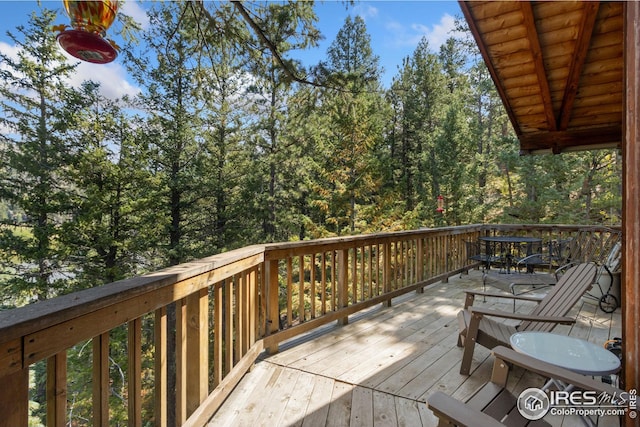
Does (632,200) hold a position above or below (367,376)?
above

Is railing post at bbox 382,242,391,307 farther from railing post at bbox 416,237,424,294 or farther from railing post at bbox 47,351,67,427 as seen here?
railing post at bbox 47,351,67,427

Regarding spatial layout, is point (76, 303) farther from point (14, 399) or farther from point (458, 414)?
point (458, 414)

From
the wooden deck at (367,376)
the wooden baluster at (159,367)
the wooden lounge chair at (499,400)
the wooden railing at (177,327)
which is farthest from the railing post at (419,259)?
the wooden baluster at (159,367)

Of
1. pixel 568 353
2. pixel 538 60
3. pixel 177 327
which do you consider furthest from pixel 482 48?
pixel 177 327

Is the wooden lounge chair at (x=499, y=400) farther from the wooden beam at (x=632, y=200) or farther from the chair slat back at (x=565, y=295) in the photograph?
the chair slat back at (x=565, y=295)

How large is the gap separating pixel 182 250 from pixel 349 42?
12.2m

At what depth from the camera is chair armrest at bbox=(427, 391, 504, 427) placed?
3.75 ft

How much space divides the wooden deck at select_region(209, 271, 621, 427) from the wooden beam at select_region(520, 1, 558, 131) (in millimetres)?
2591

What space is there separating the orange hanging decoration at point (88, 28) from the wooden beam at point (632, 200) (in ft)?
8.36

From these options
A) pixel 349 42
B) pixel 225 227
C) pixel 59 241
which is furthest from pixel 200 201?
pixel 349 42

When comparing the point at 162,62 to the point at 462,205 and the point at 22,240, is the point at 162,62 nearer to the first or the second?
the point at 22,240

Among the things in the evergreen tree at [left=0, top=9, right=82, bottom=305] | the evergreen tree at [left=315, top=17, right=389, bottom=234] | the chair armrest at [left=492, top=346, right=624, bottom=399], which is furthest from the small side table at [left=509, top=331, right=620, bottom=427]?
the evergreen tree at [left=0, top=9, right=82, bottom=305]

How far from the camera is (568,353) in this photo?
1810 millimetres

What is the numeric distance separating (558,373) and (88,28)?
114 inches
